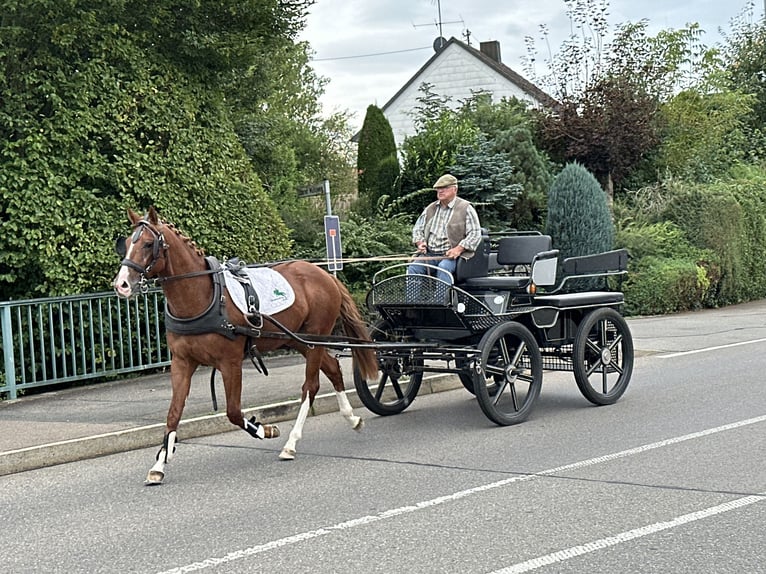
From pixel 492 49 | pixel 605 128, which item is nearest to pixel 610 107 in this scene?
pixel 605 128

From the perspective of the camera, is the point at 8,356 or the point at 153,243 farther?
the point at 8,356

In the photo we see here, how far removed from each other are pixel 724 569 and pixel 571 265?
5084mm

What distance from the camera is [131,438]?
844cm

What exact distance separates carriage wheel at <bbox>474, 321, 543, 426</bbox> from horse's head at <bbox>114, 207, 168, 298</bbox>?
114 inches

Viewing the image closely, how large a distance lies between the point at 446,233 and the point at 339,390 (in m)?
1.95

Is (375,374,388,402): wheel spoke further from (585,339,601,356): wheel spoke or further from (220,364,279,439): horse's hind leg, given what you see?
(220,364,279,439): horse's hind leg

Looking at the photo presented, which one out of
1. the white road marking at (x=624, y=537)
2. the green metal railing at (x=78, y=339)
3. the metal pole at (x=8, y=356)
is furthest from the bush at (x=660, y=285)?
the white road marking at (x=624, y=537)

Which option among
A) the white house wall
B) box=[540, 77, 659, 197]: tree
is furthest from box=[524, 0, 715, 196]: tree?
the white house wall

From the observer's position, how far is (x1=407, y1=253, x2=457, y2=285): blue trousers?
353 inches

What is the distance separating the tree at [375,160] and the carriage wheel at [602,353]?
11.8 m

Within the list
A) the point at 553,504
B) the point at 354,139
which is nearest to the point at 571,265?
the point at 553,504

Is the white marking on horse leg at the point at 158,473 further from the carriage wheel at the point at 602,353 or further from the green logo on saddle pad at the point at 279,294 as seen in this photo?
the carriage wheel at the point at 602,353

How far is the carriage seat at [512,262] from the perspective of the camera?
29.4 feet

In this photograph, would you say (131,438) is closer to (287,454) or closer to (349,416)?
(287,454)
